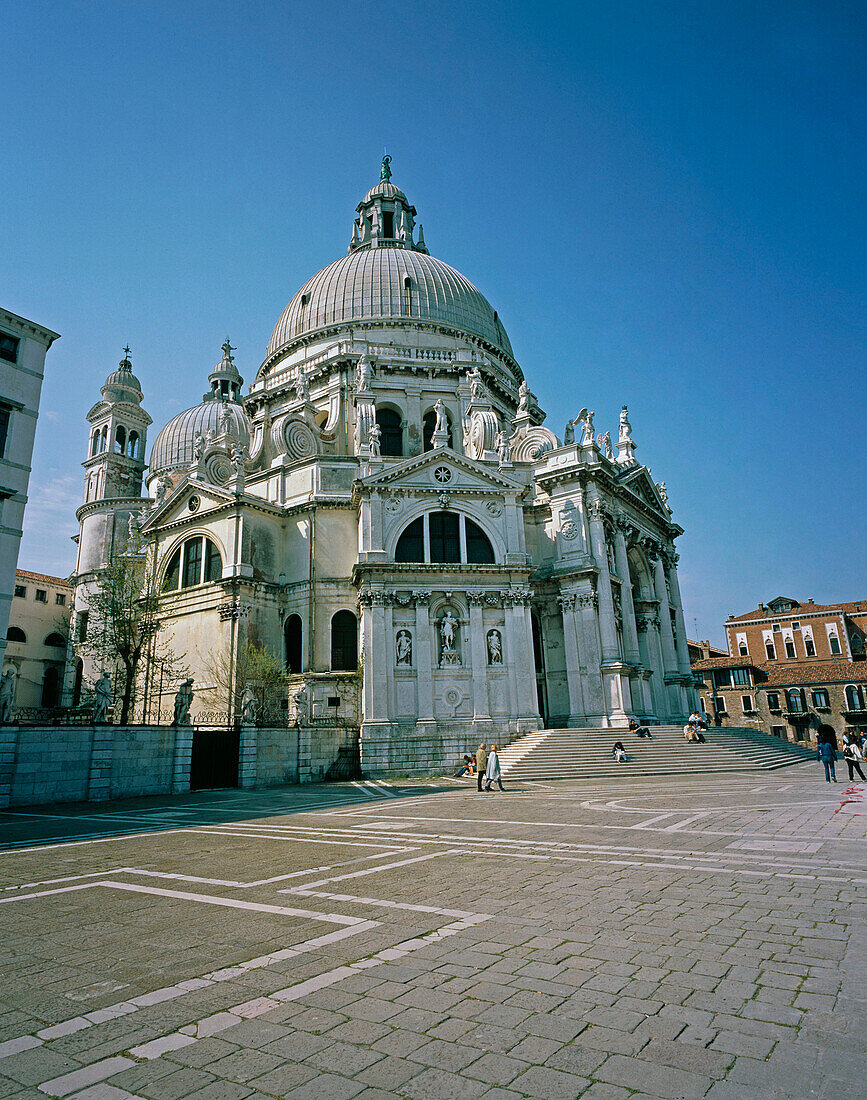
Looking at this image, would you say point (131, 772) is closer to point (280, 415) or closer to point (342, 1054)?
point (342, 1054)

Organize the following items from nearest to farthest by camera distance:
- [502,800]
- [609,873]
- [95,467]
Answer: [609,873]
[502,800]
[95,467]

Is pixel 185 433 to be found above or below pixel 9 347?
above

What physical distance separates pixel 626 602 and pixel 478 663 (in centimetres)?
1126

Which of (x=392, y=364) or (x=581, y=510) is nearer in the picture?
(x=581, y=510)

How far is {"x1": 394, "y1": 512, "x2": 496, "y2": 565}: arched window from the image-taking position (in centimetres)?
3419

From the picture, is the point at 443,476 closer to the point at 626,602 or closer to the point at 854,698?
the point at 626,602

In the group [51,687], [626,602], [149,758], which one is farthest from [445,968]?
[51,687]

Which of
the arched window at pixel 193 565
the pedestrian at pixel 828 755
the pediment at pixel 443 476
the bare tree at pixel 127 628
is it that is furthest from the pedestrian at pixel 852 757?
the arched window at pixel 193 565

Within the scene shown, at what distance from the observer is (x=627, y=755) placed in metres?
29.3

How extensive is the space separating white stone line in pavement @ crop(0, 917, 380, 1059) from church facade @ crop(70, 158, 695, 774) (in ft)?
81.0

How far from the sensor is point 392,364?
42.8 metres

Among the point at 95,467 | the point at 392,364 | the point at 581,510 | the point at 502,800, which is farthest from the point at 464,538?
the point at 95,467

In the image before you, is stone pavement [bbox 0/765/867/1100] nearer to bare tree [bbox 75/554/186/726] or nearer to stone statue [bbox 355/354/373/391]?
bare tree [bbox 75/554/186/726]

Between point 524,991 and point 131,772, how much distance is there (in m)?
21.0
